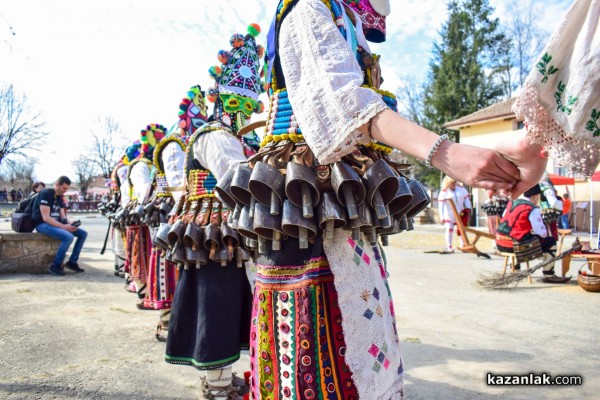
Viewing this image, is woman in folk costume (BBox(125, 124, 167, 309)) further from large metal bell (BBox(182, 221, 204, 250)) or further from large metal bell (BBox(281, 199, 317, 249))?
large metal bell (BBox(281, 199, 317, 249))

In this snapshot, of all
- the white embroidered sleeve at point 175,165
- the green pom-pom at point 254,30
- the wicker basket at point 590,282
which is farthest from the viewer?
the wicker basket at point 590,282

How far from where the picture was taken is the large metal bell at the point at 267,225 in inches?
54.6

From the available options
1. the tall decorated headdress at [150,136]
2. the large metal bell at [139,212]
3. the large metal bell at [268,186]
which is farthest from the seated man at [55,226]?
the large metal bell at [268,186]

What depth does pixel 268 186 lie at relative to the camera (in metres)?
1.38

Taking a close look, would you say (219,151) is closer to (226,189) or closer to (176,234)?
(176,234)

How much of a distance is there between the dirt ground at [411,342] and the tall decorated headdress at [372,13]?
95.4 inches

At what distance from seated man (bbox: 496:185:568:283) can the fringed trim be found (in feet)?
22.1

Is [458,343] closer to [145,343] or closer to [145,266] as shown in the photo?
[145,343]

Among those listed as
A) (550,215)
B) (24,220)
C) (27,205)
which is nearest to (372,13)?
(550,215)

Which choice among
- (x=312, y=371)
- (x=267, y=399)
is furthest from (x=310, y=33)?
(x=267, y=399)

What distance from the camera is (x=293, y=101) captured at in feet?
4.48

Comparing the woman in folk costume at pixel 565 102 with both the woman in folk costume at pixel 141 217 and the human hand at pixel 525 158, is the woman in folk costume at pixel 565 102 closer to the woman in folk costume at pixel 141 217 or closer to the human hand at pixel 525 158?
the human hand at pixel 525 158

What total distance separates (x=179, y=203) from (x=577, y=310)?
483cm

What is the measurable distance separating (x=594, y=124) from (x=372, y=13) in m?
1.04
